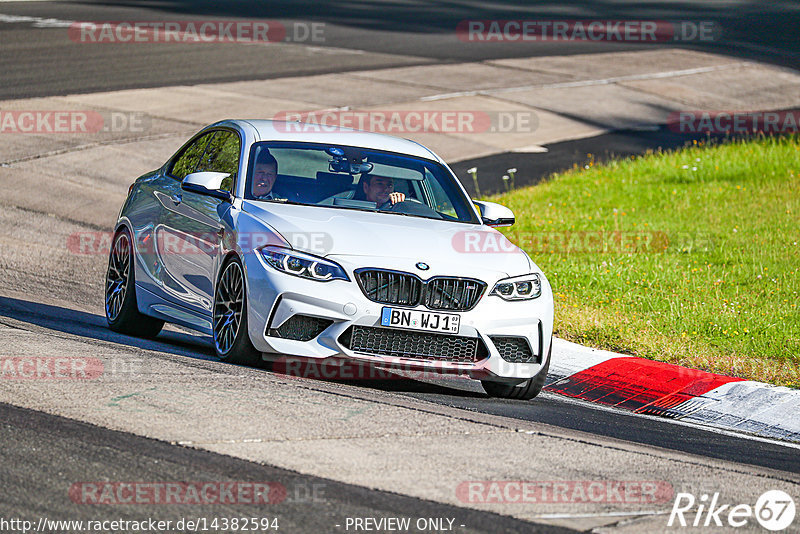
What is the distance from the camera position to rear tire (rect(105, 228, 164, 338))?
9.43m

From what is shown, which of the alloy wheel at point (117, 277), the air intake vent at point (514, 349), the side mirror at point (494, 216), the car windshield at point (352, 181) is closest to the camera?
the air intake vent at point (514, 349)

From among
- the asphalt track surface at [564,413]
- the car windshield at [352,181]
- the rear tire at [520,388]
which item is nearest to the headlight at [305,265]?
the asphalt track surface at [564,413]

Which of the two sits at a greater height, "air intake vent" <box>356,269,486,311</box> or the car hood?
the car hood

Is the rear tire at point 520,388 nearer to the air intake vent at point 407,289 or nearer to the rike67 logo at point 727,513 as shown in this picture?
the air intake vent at point 407,289

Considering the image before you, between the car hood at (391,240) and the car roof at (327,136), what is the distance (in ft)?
2.87

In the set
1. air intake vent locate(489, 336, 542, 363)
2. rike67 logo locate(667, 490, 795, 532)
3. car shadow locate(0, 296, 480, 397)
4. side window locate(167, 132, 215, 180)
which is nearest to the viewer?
rike67 logo locate(667, 490, 795, 532)

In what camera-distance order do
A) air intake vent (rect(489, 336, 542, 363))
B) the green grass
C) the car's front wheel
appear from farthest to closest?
the green grass, air intake vent (rect(489, 336, 542, 363)), the car's front wheel

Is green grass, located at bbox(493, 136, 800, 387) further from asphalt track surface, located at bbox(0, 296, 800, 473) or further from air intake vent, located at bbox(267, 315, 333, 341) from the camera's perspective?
air intake vent, located at bbox(267, 315, 333, 341)

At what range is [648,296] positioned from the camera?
1173 centimetres

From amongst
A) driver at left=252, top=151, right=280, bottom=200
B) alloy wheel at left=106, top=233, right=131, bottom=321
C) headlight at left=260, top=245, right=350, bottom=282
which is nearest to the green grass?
driver at left=252, top=151, right=280, bottom=200

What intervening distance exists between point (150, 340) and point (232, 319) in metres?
1.92

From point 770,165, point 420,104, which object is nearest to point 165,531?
point 770,165

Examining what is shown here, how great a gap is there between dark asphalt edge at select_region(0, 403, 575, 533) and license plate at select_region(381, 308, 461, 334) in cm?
206

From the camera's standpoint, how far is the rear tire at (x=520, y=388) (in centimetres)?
819
